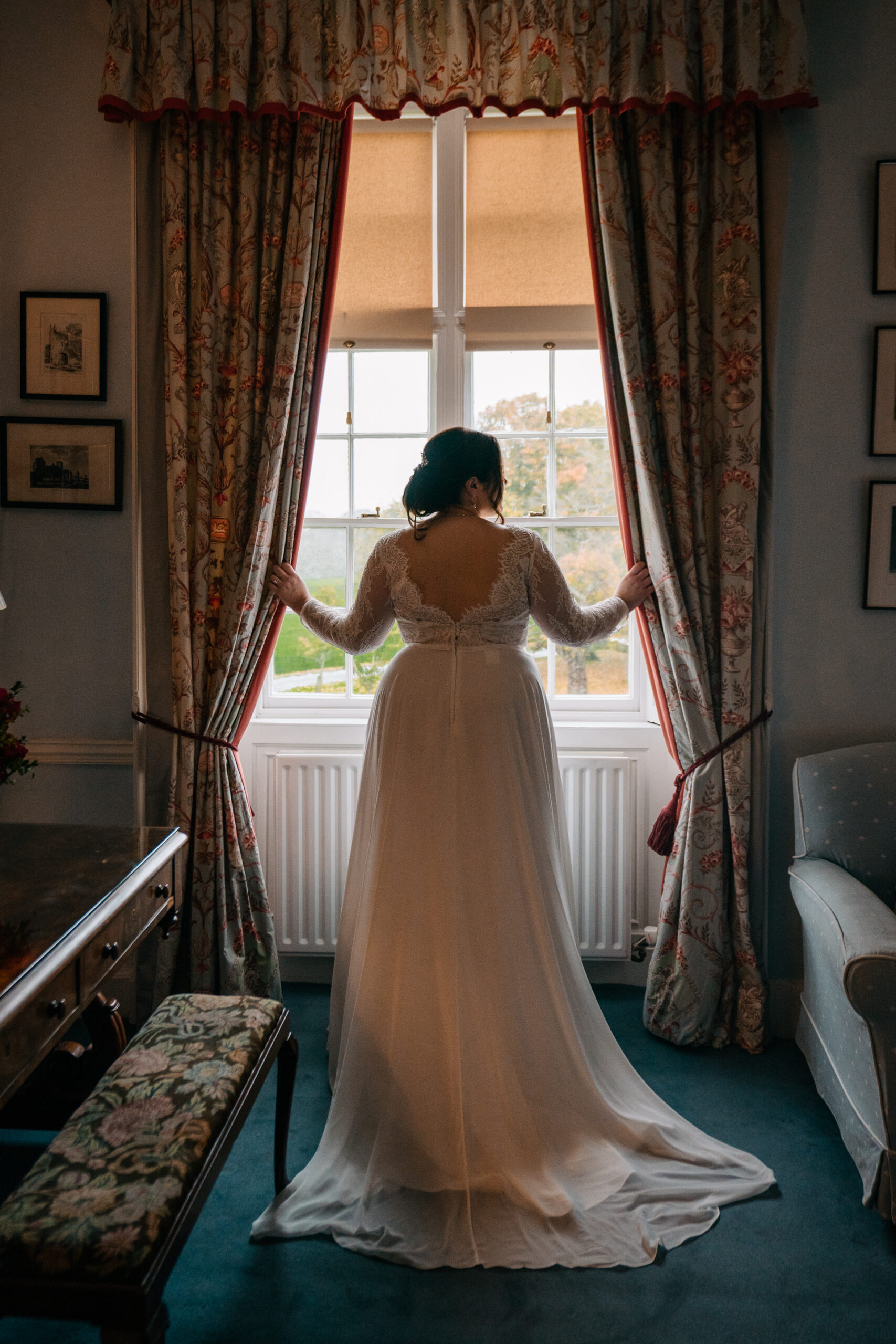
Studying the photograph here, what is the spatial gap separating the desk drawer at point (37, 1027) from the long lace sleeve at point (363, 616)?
115 centimetres

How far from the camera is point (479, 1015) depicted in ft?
6.72

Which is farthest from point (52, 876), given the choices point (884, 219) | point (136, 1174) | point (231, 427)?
point (884, 219)

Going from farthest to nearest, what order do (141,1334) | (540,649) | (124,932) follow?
(540,649) < (124,932) < (141,1334)

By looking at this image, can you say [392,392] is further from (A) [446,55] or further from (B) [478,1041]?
(B) [478,1041]

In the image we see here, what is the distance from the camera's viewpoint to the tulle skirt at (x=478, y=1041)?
188 centimetres

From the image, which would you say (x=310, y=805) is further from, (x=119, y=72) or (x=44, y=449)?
(x=119, y=72)

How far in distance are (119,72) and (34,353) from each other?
Answer: 0.79 metres

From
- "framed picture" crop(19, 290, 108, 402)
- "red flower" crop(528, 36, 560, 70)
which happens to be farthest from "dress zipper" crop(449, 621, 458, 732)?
"red flower" crop(528, 36, 560, 70)

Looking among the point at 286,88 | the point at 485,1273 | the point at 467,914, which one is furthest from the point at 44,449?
the point at 485,1273

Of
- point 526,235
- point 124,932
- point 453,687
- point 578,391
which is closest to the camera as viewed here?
point 124,932

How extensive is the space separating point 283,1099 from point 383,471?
74.6 inches

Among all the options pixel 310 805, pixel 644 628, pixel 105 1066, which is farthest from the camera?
pixel 310 805

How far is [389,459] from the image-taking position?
3.00 metres

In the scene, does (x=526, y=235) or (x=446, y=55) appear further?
Answer: (x=526, y=235)
